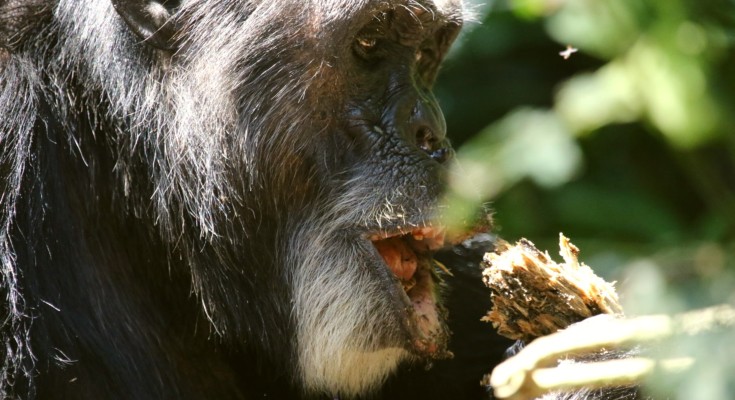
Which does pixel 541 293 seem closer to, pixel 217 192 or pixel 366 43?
pixel 366 43

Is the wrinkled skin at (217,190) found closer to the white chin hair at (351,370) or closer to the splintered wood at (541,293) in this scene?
the white chin hair at (351,370)

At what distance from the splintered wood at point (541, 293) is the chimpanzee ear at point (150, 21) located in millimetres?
1431

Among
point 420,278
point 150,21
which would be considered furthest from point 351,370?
point 150,21

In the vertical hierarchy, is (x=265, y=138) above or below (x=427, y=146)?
above

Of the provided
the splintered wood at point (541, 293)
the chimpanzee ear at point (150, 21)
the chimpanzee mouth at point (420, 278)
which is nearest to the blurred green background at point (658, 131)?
the splintered wood at point (541, 293)

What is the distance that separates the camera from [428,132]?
3586mm

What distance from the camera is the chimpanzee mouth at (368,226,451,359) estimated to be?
3418 millimetres

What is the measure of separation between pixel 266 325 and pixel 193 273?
335 millimetres

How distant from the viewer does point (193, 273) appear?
3.64 meters

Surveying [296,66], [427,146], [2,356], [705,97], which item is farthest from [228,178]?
[705,97]

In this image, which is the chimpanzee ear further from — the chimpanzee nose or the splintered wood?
the splintered wood

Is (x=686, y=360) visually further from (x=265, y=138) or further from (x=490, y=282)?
(x=265, y=138)

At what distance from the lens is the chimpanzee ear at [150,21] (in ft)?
11.4

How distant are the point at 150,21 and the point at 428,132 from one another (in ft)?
3.52
